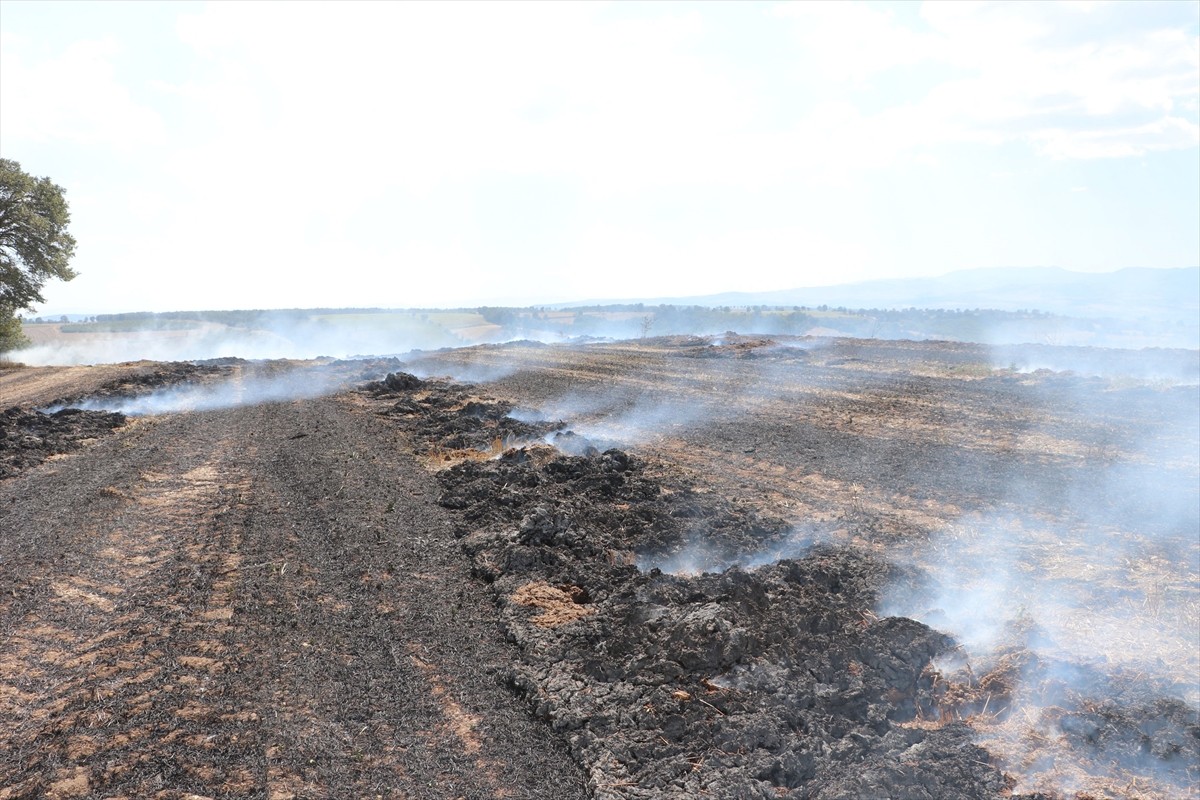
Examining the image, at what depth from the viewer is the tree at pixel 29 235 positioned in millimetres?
37812

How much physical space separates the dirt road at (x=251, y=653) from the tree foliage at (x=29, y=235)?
102 ft

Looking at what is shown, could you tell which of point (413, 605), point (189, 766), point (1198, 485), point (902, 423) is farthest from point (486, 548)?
point (902, 423)

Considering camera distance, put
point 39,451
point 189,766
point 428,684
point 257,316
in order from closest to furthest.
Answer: point 189,766 < point 428,684 < point 39,451 < point 257,316

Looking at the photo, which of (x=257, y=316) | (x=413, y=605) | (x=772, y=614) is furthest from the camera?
(x=257, y=316)

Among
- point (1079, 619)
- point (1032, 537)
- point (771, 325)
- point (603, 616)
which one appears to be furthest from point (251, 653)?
point (771, 325)

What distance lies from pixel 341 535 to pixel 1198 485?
47.4 ft

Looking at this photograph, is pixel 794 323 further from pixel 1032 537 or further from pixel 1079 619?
pixel 1079 619

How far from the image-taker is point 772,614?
747 cm

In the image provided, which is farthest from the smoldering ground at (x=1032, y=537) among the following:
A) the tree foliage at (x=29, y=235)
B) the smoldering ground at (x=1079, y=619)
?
the tree foliage at (x=29, y=235)

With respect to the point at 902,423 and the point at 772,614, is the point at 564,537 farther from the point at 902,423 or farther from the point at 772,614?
the point at 902,423

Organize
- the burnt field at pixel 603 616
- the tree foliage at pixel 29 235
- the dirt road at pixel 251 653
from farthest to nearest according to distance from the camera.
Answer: the tree foliage at pixel 29 235 → the burnt field at pixel 603 616 → the dirt road at pixel 251 653

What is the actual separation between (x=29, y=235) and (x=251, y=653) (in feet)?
134

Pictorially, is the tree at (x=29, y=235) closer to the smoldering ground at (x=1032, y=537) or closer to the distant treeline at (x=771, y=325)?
the smoldering ground at (x=1032, y=537)

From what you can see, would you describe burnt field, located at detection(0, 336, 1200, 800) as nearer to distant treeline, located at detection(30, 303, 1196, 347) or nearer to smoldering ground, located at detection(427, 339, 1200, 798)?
smoldering ground, located at detection(427, 339, 1200, 798)
